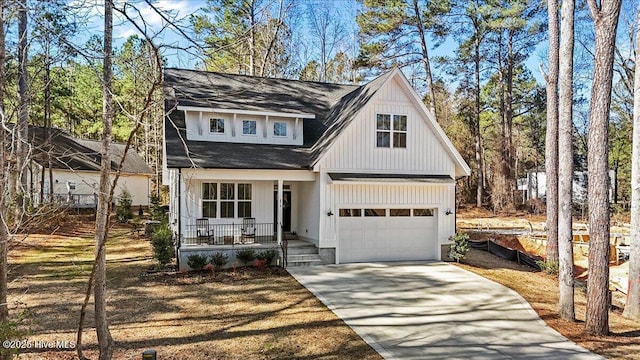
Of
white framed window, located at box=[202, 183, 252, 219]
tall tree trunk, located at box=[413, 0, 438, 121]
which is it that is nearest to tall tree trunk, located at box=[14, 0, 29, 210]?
white framed window, located at box=[202, 183, 252, 219]

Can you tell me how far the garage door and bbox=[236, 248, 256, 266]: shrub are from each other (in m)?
3.08

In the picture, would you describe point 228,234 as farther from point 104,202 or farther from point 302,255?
point 104,202

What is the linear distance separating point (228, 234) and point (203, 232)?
2.87 feet

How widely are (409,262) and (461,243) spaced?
202 centimetres

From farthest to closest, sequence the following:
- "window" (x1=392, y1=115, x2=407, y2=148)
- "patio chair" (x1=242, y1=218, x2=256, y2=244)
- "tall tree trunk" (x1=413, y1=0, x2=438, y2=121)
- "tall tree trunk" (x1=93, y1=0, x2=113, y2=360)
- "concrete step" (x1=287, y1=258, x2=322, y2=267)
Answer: "tall tree trunk" (x1=413, y1=0, x2=438, y2=121) < "window" (x1=392, y1=115, x2=407, y2=148) < "patio chair" (x1=242, y1=218, x2=256, y2=244) < "concrete step" (x1=287, y1=258, x2=322, y2=267) < "tall tree trunk" (x1=93, y1=0, x2=113, y2=360)

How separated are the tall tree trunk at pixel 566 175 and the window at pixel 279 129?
9.70 meters

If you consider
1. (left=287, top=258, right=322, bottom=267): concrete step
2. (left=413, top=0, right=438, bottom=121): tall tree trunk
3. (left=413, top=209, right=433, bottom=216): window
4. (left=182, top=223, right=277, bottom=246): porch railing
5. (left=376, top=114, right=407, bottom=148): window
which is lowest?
(left=287, top=258, right=322, bottom=267): concrete step

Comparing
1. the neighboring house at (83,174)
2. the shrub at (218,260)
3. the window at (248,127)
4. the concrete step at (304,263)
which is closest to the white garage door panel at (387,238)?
the concrete step at (304,263)

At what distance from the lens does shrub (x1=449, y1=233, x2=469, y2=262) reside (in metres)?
15.0

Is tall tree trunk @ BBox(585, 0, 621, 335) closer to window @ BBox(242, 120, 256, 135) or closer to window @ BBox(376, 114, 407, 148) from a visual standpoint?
window @ BBox(376, 114, 407, 148)

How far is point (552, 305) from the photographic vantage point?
10.5 metres

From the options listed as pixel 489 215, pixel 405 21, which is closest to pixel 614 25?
pixel 405 21

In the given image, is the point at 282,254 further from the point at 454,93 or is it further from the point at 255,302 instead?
the point at 454,93

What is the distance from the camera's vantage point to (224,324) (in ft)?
27.3
